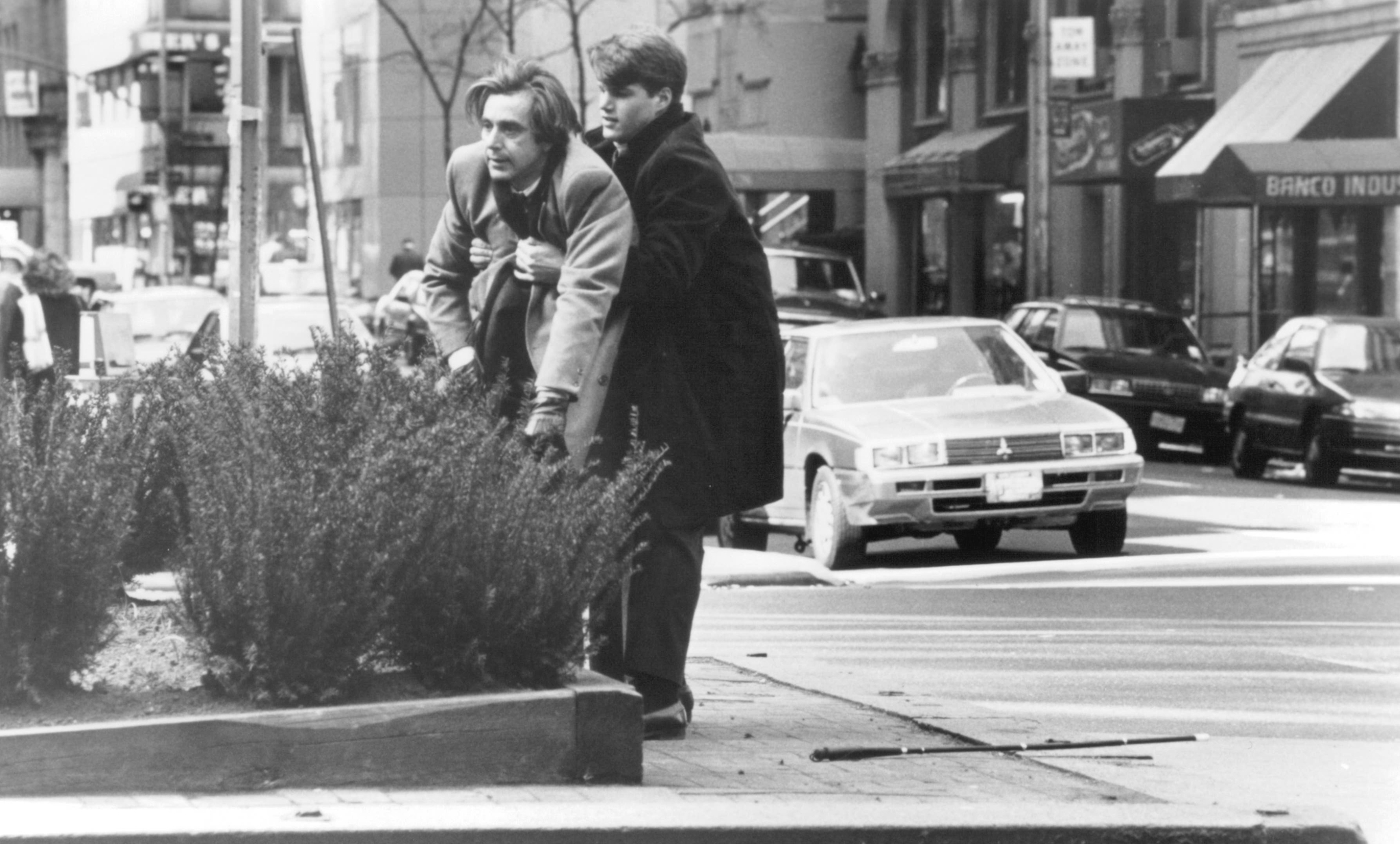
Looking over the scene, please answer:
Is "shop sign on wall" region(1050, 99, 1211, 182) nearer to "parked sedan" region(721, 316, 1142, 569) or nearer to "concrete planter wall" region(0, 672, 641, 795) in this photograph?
"parked sedan" region(721, 316, 1142, 569)

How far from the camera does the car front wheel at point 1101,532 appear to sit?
15.3 m

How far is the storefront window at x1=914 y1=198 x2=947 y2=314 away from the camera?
1925 inches

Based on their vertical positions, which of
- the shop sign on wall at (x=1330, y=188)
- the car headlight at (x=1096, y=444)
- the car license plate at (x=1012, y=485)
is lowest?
the car license plate at (x=1012, y=485)

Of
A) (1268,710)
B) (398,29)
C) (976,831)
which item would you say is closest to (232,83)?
(1268,710)

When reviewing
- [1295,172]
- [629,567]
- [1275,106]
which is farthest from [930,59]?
[629,567]

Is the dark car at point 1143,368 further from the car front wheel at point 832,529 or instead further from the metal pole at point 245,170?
the metal pole at point 245,170

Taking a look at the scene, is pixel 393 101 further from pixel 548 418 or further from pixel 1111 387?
pixel 548 418

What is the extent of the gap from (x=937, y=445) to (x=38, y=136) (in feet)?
326

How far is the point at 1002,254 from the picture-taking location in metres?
45.2

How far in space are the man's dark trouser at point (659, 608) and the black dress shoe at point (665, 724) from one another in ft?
0.27

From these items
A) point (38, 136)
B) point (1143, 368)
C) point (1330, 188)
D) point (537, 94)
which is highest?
point (38, 136)

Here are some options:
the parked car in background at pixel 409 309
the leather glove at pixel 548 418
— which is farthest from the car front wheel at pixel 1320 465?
the leather glove at pixel 548 418

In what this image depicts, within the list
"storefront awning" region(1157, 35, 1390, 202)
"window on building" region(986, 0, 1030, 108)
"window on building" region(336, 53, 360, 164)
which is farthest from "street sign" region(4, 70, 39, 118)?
"storefront awning" region(1157, 35, 1390, 202)

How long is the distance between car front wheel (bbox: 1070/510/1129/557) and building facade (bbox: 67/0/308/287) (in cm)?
3785
